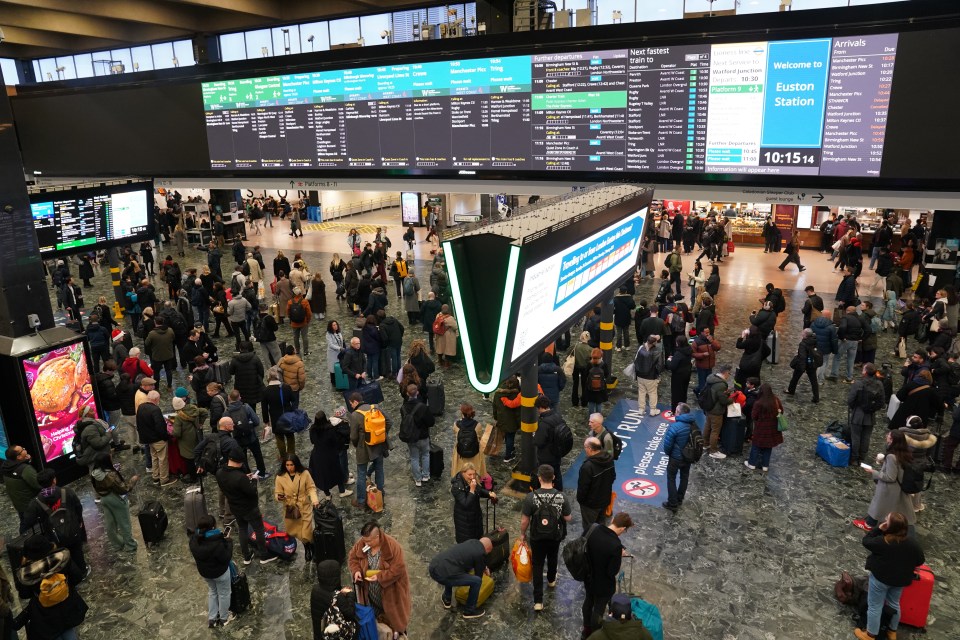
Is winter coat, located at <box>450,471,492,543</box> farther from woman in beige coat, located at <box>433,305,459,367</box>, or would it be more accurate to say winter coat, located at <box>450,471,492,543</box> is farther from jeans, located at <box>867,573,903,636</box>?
woman in beige coat, located at <box>433,305,459,367</box>

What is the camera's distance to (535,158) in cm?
1559

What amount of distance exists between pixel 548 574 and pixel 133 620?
176 inches

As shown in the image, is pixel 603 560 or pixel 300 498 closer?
pixel 603 560

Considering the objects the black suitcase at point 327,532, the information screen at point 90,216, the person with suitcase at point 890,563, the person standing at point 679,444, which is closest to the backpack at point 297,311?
the information screen at point 90,216

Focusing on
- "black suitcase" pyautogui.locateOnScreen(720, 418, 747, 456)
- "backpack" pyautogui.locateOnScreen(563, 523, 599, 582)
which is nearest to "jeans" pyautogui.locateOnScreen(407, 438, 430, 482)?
"backpack" pyautogui.locateOnScreen(563, 523, 599, 582)

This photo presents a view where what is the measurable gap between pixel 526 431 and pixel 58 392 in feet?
22.3

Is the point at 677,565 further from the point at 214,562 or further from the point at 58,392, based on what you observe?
the point at 58,392

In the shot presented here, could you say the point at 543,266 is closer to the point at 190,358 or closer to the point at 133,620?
the point at 133,620

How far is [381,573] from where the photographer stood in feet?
21.0

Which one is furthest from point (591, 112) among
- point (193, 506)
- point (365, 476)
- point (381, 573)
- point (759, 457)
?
point (381, 573)

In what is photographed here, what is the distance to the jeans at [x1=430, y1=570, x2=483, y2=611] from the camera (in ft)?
22.5

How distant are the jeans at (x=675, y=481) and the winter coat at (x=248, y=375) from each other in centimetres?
649

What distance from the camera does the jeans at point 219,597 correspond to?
7105mm

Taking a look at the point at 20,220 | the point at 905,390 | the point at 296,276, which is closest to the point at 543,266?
the point at 905,390
